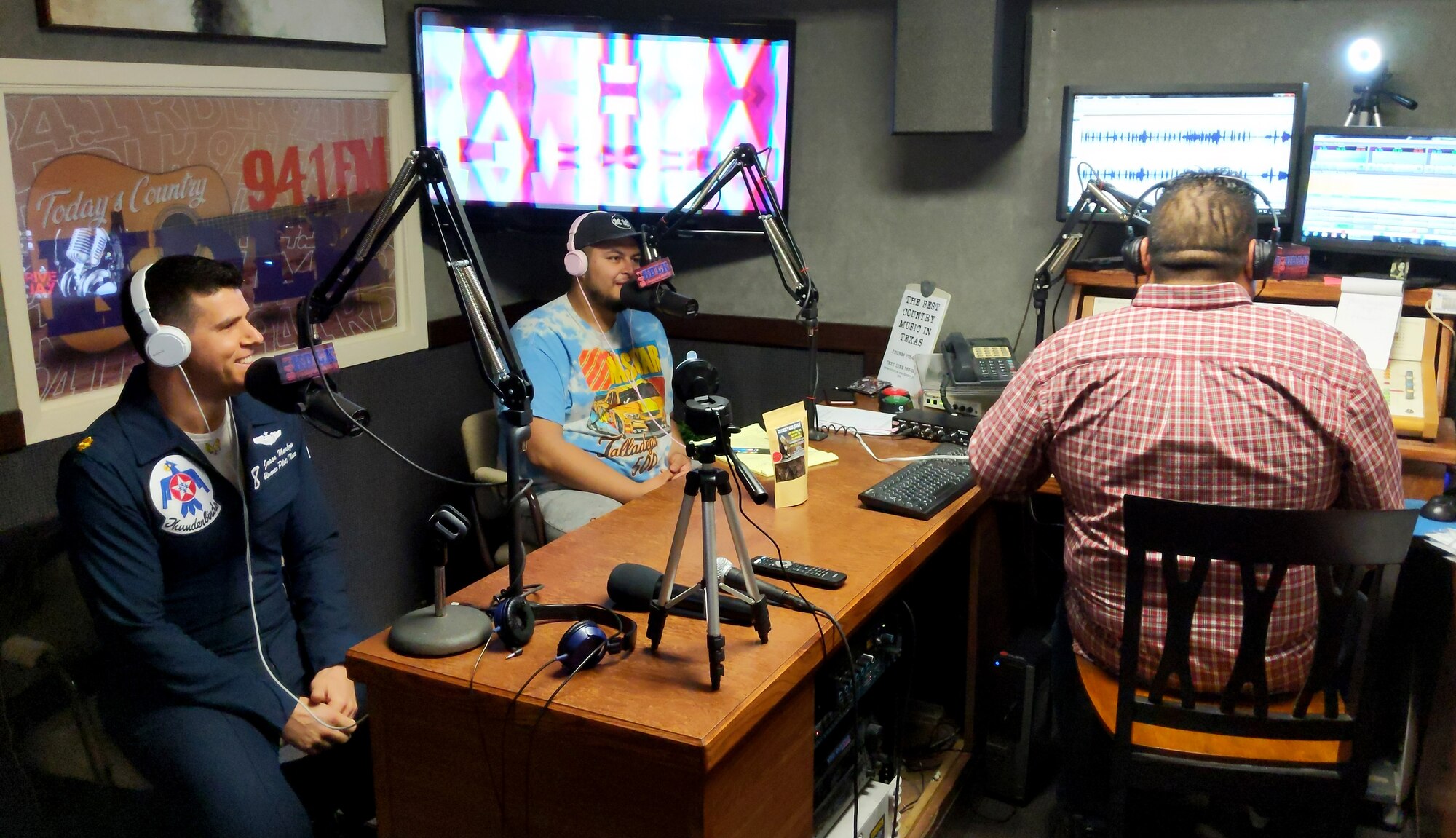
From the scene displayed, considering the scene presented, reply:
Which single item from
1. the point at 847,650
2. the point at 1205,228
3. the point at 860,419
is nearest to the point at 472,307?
the point at 847,650

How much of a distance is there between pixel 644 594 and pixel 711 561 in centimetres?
31

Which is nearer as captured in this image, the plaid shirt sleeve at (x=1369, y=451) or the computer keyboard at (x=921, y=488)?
the plaid shirt sleeve at (x=1369, y=451)

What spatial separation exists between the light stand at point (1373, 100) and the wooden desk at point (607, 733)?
1.85 meters

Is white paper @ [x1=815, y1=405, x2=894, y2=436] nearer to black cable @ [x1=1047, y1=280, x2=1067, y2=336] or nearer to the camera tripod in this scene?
black cable @ [x1=1047, y1=280, x2=1067, y2=336]

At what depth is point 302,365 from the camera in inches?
66.0

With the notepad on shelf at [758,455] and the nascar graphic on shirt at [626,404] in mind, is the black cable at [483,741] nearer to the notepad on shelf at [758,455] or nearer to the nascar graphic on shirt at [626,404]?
the notepad on shelf at [758,455]

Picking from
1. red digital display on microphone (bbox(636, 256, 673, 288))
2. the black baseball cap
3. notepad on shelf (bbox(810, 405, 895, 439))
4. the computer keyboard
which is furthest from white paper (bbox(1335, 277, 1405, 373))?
the black baseball cap

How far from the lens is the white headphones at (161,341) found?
72.0 inches

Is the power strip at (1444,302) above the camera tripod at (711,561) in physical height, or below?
above

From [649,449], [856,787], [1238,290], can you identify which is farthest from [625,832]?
[649,449]

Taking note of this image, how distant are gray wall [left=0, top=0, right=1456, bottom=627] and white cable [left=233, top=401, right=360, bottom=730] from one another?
3.10ft

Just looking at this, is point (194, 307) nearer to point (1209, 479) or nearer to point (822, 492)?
point (822, 492)

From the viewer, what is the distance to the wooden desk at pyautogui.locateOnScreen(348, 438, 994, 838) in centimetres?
154

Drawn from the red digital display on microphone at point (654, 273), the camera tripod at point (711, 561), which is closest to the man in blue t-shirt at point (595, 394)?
the red digital display on microphone at point (654, 273)
